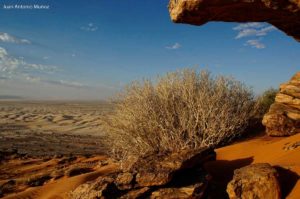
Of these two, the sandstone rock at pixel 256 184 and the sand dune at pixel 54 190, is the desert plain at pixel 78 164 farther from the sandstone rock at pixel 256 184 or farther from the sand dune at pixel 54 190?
the sandstone rock at pixel 256 184

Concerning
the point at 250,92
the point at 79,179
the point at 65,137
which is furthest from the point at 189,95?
the point at 65,137

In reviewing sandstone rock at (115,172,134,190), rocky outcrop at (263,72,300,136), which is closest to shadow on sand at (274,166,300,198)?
sandstone rock at (115,172,134,190)

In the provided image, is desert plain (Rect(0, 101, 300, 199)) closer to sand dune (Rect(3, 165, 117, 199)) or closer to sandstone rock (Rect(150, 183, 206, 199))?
sand dune (Rect(3, 165, 117, 199))

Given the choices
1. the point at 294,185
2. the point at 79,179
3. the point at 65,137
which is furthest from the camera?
the point at 65,137

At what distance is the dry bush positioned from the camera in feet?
27.0

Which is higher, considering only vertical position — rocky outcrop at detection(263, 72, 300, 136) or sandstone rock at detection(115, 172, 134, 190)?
rocky outcrop at detection(263, 72, 300, 136)

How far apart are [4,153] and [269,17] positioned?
12001 millimetres

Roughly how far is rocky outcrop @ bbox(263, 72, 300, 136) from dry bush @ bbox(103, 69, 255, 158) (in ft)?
2.52

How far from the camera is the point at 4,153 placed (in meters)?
14.4

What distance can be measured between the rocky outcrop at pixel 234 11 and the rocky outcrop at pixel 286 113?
3.04m

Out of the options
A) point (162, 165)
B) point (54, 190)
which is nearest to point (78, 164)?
point (54, 190)

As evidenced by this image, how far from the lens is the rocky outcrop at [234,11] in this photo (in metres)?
4.84

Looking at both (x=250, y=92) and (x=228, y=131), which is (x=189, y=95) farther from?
(x=250, y=92)

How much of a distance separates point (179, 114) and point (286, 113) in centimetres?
231
